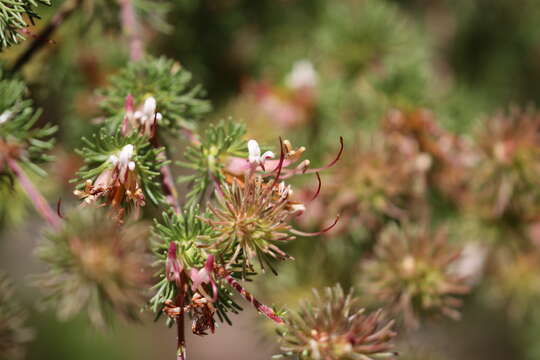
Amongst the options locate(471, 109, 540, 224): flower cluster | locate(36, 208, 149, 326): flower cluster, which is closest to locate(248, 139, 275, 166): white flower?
locate(36, 208, 149, 326): flower cluster

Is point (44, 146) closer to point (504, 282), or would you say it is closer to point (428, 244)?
point (428, 244)

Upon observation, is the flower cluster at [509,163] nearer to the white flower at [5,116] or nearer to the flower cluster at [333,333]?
the flower cluster at [333,333]

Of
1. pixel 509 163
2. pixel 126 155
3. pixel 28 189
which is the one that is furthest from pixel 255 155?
pixel 509 163

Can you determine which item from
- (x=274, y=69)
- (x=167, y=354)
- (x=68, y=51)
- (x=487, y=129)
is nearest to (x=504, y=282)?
(x=487, y=129)

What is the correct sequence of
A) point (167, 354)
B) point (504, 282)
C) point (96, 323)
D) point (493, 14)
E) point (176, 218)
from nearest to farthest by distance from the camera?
point (176, 218) → point (96, 323) → point (504, 282) → point (493, 14) → point (167, 354)

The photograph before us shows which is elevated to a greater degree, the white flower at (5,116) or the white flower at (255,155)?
the white flower at (5,116)

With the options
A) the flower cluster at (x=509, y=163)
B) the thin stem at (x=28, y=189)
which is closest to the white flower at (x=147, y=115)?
the thin stem at (x=28, y=189)
